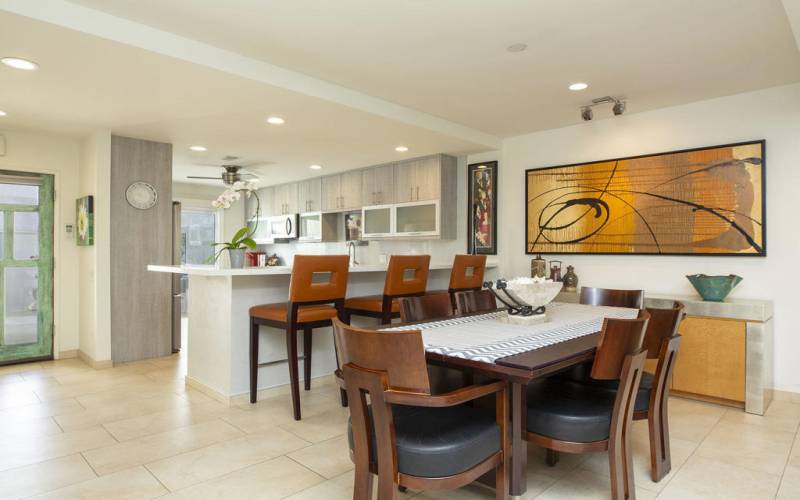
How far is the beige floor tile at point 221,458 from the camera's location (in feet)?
7.58

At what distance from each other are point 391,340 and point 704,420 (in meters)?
2.74

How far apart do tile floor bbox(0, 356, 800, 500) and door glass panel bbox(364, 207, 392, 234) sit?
8.55 feet

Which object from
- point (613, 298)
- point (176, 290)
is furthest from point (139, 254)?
point (613, 298)

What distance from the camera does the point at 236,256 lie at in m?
3.43

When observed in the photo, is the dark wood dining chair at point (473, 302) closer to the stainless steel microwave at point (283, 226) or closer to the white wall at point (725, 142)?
the white wall at point (725, 142)

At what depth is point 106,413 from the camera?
10.5ft

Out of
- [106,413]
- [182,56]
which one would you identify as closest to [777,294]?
[182,56]

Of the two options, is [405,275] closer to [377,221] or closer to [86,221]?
[377,221]

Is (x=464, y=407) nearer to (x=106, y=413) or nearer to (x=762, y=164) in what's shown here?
(x=106, y=413)

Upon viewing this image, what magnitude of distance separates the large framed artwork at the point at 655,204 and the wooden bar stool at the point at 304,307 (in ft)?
7.93

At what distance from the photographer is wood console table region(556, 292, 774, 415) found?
3.25 meters

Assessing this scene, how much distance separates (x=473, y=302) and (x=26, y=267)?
4499 mm

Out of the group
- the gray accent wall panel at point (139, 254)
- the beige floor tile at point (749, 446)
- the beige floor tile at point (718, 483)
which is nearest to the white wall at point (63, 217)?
the gray accent wall panel at point (139, 254)

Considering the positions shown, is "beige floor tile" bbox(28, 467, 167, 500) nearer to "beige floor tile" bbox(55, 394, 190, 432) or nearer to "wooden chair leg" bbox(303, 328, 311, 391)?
"beige floor tile" bbox(55, 394, 190, 432)
